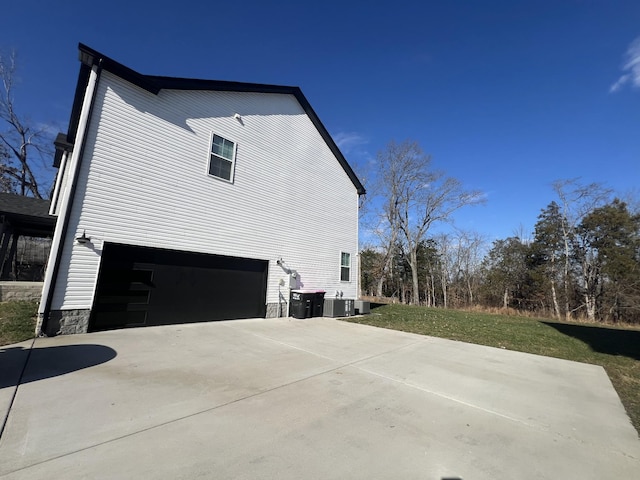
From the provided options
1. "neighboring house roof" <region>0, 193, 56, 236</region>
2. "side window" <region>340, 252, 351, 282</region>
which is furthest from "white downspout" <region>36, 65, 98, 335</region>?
"side window" <region>340, 252, 351, 282</region>

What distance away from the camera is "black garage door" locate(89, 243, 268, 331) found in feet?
22.2

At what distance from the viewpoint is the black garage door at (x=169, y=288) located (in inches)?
267

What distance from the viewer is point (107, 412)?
286 cm

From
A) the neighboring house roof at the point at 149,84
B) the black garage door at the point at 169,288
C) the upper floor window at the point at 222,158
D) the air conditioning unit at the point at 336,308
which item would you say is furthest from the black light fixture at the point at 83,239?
the air conditioning unit at the point at 336,308

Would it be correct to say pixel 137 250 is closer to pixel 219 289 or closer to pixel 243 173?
pixel 219 289

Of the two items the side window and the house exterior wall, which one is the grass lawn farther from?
the house exterior wall

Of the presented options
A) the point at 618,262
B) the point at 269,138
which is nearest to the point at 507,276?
the point at 618,262

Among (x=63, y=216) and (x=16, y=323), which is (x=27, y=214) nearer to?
(x=16, y=323)

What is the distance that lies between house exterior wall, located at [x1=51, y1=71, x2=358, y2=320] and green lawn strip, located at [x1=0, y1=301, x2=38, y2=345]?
695mm

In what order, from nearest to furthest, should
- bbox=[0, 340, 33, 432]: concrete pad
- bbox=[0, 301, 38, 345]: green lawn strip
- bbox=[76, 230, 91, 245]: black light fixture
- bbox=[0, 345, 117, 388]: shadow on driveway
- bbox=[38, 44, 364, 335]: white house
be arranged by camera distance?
bbox=[0, 340, 33, 432]: concrete pad < bbox=[0, 345, 117, 388]: shadow on driveway < bbox=[0, 301, 38, 345]: green lawn strip < bbox=[76, 230, 91, 245]: black light fixture < bbox=[38, 44, 364, 335]: white house

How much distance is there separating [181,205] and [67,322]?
3.70m

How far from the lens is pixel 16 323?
6.12 metres

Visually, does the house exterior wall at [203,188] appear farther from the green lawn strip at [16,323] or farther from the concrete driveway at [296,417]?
the concrete driveway at [296,417]

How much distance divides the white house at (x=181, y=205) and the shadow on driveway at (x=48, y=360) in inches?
54.7
